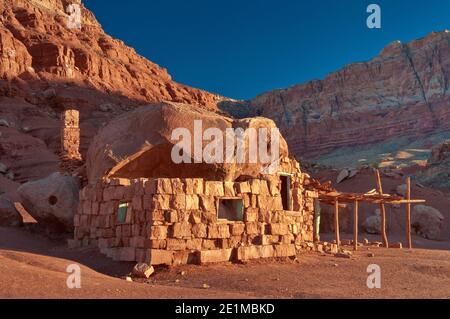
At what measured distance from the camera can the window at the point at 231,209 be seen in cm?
1166

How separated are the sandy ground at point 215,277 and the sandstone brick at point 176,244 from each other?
45 centimetres

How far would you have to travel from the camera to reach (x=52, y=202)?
1353 cm

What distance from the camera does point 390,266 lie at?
12359 mm

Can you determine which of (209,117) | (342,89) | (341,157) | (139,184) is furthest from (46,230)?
(342,89)

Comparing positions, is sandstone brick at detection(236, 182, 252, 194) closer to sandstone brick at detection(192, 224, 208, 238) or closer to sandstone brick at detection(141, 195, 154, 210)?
sandstone brick at detection(192, 224, 208, 238)

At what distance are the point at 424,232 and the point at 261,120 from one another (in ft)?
46.8

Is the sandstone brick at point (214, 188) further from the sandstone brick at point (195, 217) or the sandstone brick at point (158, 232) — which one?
the sandstone brick at point (158, 232)

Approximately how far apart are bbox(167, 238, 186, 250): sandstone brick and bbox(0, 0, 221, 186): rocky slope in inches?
761

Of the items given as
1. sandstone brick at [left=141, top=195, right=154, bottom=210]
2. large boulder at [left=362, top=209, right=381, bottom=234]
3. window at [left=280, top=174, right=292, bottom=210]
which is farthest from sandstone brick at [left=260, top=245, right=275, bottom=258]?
large boulder at [left=362, top=209, right=381, bottom=234]

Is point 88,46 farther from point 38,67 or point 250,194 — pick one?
point 250,194

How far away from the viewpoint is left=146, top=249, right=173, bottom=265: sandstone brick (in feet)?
33.2

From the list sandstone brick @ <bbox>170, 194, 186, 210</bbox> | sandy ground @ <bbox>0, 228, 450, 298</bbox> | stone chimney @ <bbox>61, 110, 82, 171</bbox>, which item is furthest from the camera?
stone chimney @ <bbox>61, 110, 82, 171</bbox>

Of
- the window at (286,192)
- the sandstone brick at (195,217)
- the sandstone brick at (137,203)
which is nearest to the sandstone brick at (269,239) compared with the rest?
the sandstone brick at (195,217)

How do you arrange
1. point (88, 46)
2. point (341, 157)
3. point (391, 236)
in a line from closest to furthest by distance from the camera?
point (391, 236) < point (88, 46) < point (341, 157)
